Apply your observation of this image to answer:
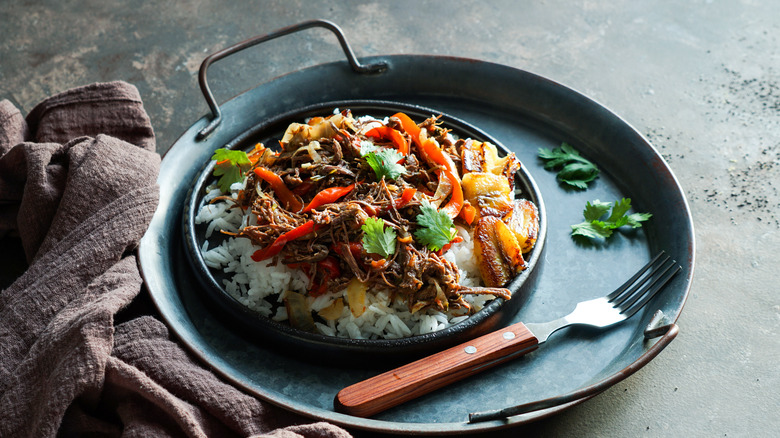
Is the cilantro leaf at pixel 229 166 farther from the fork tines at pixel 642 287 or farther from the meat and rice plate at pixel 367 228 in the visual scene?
the fork tines at pixel 642 287

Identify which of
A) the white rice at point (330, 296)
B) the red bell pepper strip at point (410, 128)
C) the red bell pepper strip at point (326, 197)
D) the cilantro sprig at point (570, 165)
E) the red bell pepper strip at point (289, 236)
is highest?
the red bell pepper strip at point (410, 128)

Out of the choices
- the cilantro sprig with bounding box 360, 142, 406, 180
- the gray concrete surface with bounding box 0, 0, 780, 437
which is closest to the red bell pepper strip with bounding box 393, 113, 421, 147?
the cilantro sprig with bounding box 360, 142, 406, 180

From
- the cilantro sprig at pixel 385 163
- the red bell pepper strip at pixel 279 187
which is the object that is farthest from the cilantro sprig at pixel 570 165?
the red bell pepper strip at pixel 279 187

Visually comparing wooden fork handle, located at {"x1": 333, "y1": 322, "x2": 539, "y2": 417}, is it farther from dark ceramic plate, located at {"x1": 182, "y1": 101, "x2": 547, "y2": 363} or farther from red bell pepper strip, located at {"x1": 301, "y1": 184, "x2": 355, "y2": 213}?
red bell pepper strip, located at {"x1": 301, "y1": 184, "x2": 355, "y2": 213}

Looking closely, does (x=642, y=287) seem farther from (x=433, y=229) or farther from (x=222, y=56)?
(x=222, y=56)

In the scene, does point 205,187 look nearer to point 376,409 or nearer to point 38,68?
point 376,409

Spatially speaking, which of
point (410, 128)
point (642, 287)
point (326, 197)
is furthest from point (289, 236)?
point (642, 287)
